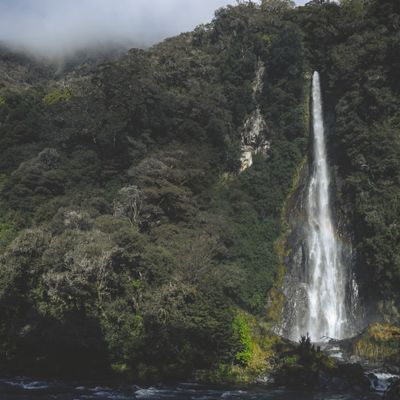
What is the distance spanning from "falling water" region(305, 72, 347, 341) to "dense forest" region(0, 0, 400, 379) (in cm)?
157

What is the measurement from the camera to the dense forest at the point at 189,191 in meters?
28.3

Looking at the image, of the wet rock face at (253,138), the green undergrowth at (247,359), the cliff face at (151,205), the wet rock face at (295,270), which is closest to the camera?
the green undergrowth at (247,359)

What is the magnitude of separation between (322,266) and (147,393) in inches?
893

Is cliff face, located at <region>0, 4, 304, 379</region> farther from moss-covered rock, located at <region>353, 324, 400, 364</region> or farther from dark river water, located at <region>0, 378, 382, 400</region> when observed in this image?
moss-covered rock, located at <region>353, 324, 400, 364</region>

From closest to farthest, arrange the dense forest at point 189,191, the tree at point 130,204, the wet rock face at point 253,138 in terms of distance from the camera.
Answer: the dense forest at point 189,191 → the tree at point 130,204 → the wet rock face at point 253,138

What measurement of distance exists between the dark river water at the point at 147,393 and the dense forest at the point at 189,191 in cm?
317

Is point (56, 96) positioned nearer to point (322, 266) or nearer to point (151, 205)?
point (151, 205)

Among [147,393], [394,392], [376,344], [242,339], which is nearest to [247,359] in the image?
[242,339]

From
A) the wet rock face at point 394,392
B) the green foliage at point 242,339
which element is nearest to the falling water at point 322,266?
the green foliage at point 242,339

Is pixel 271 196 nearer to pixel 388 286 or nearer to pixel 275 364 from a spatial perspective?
pixel 388 286

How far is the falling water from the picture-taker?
128ft

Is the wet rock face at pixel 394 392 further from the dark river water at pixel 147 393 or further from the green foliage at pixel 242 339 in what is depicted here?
the green foliage at pixel 242 339

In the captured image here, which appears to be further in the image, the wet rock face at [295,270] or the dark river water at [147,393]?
the wet rock face at [295,270]

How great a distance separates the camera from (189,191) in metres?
43.9
